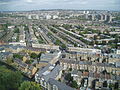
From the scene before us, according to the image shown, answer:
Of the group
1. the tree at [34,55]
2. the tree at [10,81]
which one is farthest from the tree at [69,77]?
the tree at [34,55]

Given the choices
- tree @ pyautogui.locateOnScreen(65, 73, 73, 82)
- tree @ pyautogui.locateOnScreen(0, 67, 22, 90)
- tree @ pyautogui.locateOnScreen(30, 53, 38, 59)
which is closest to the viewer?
tree @ pyautogui.locateOnScreen(0, 67, 22, 90)

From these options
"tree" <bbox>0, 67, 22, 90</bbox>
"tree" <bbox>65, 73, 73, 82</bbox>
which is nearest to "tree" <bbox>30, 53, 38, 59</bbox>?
"tree" <bbox>65, 73, 73, 82</bbox>

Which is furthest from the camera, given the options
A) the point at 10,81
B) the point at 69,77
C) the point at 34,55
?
the point at 34,55

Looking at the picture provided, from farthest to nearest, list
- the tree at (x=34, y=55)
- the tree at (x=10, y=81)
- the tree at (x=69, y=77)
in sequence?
the tree at (x=34, y=55) → the tree at (x=69, y=77) → the tree at (x=10, y=81)

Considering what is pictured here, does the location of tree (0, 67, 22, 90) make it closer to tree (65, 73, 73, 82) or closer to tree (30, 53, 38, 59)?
tree (65, 73, 73, 82)

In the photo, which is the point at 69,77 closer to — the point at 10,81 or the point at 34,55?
the point at 10,81

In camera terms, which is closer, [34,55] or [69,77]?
[69,77]

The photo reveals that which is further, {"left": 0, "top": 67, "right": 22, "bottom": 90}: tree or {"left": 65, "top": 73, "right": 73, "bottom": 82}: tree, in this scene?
{"left": 65, "top": 73, "right": 73, "bottom": 82}: tree

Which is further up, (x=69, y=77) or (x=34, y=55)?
(x=34, y=55)

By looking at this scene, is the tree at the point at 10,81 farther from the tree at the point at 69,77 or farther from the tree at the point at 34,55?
the tree at the point at 34,55

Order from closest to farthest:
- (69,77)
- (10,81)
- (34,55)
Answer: (10,81)
(69,77)
(34,55)

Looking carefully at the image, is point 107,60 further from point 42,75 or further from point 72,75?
point 42,75

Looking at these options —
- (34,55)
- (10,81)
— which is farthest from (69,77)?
(34,55)
